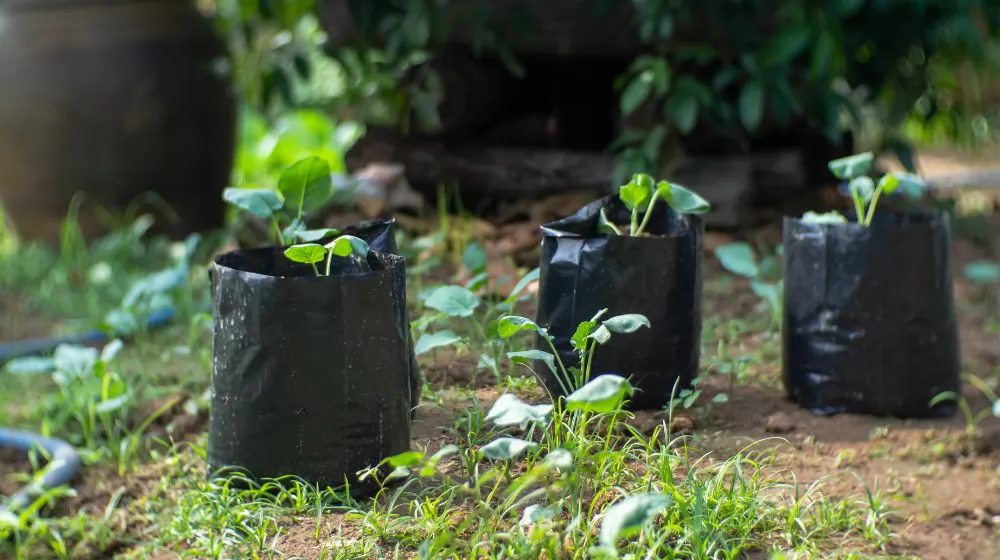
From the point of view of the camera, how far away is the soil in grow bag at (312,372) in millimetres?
1845

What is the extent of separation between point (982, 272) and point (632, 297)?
72.6 inches

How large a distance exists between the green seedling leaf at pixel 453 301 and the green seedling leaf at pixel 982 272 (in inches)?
81.1

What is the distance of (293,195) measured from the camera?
221cm

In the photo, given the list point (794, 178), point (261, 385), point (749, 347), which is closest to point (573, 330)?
point (261, 385)

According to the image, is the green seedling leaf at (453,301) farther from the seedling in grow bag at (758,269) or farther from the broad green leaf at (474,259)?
the seedling in grow bag at (758,269)

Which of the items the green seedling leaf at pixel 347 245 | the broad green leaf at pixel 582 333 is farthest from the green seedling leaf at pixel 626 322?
the green seedling leaf at pixel 347 245

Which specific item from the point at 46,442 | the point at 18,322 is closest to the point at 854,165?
the point at 46,442

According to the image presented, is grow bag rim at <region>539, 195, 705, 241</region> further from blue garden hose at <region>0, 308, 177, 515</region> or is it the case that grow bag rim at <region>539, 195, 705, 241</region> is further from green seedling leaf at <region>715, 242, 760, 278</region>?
blue garden hose at <region>0, 308, 177, 515</region>

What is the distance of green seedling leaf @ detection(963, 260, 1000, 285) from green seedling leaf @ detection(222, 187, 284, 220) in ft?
7.68

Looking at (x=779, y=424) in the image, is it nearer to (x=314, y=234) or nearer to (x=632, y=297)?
(x=632, y=297)

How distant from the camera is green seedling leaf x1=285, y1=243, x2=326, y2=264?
1.84 meters

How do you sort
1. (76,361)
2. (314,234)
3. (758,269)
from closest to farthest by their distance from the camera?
(314,234) → (76,361) → (758,269)

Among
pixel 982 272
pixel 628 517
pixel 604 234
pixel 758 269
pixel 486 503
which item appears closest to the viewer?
pixel 628 517

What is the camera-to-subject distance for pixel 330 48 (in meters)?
4.18
